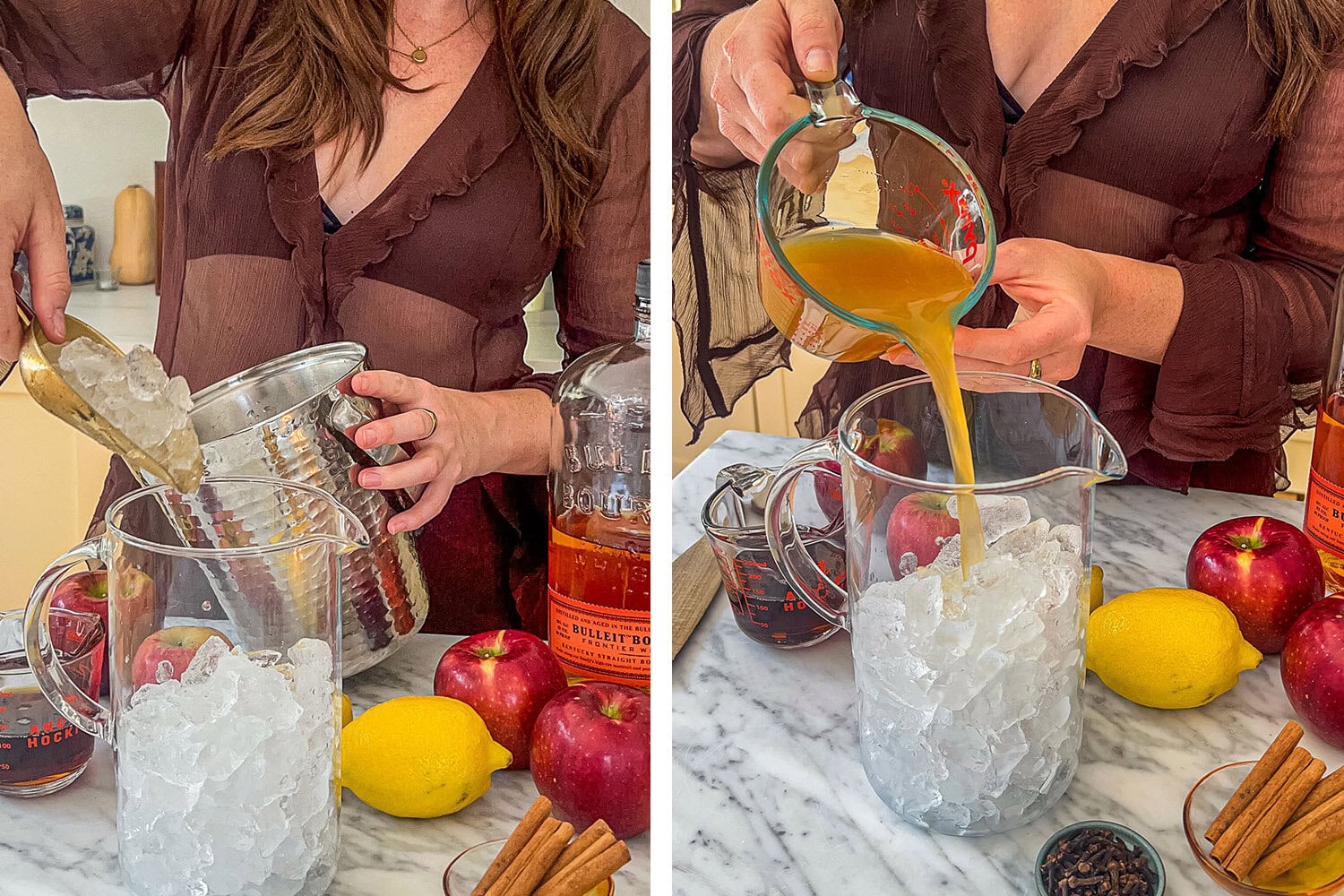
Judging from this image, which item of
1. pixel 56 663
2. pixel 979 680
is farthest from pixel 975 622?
pixel 56 663

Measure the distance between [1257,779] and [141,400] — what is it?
2.09 feet

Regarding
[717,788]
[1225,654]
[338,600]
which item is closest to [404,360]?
[338,600]

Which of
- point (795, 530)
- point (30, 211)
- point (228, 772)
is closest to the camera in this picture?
point (228, 772)

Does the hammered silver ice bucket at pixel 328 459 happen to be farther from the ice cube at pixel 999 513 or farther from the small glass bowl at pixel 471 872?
the ice cube at pixel 999 513

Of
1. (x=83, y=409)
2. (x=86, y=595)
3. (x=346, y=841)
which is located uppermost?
(x=83, y=409)

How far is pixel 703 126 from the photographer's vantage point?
0.85 m

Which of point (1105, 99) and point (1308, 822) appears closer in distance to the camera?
point (1308, 822)

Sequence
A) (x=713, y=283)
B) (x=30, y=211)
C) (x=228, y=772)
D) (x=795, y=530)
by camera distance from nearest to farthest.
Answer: (x=228, y=772), (x=795, y=530), (x=30, y=211), (x=713, y=283)

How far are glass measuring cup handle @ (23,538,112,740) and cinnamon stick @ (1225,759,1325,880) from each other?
56 cm

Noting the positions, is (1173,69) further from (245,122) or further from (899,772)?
(245,122)

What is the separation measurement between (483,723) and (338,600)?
13cm

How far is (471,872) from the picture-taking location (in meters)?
0.59

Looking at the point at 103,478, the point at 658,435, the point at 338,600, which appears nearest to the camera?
the point at 338,600

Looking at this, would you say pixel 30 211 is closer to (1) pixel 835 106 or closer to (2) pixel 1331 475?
(1) pixel 835 106
